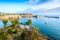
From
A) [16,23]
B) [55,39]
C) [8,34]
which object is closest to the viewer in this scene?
[8,34]

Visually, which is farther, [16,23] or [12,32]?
[16,23]

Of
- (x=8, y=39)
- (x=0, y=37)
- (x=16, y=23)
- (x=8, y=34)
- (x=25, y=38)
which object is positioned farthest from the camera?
(x=16, y=23)

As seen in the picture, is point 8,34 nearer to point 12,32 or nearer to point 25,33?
point 12,32

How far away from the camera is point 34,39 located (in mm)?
Answer: 30672

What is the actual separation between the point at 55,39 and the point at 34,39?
59.4ft

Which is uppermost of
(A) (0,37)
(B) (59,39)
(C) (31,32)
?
(C) (31,32)

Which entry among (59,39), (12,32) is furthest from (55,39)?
(12,32)

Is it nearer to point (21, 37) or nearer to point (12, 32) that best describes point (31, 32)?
point (21, 37)

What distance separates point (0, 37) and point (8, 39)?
451 cm

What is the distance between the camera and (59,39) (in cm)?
4741

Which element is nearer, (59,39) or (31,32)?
(31,32)

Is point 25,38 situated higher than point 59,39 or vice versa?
point 25,38

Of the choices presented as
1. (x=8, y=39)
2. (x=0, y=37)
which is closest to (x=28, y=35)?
(x=0, y=37)

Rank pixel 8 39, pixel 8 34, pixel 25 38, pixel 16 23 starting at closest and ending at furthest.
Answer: pixel 25 38 → pixel 8 39 → pixel 8 34 → pixel 16 23
